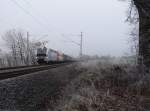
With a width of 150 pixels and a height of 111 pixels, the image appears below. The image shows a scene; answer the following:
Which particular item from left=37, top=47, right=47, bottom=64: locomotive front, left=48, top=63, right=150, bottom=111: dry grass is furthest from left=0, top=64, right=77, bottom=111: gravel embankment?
left=37, top=47, right=47, bottom=64: locomotive front

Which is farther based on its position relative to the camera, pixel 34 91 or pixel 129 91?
pixel 129 91

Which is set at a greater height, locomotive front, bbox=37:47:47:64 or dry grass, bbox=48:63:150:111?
A: locomotive front, bbox=37:47:47:64

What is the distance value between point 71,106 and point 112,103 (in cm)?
174

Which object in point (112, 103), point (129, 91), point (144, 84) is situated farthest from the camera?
point (144, 84)

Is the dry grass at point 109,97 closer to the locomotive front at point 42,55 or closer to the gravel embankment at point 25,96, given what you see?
the gravel embankment at point 25,96

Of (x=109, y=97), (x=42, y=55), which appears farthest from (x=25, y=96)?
(x=42, y=55)

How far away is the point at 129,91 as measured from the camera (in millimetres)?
12852

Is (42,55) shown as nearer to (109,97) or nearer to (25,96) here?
(25,96)

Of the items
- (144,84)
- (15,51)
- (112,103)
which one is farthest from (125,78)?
(15,51)

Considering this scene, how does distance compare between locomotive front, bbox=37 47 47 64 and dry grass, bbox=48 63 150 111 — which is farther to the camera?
locomotive front, bbox=37 47 47 64

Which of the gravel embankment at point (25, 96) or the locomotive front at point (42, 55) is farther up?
the locomotive front at point (42, 55)

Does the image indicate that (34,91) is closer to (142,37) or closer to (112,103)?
(112,103)

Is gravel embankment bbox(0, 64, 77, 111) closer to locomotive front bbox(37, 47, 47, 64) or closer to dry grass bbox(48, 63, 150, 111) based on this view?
dry grass bbox(48, 63, 150, 111)

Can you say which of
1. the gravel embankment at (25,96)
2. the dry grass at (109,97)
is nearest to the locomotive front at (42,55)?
the dry grass at (109,97)
